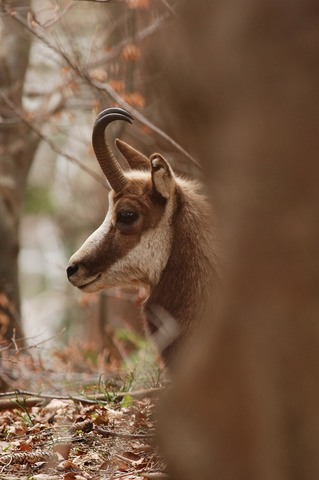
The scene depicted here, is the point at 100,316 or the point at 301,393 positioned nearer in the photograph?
the point at 301,393

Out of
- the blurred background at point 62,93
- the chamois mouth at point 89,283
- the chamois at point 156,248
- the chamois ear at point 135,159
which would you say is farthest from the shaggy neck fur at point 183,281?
the blurred background at point 62,93

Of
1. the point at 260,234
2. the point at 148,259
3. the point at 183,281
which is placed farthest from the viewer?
the point at 148,259

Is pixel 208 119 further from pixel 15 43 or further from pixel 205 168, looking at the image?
pixel 15 43

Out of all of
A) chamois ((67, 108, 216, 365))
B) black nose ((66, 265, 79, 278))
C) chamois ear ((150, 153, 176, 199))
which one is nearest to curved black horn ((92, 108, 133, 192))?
chamois ((67, 108, 216, 365))

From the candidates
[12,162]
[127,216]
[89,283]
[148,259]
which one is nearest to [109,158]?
[127,216]

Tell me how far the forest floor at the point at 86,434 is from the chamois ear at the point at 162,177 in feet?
4.42

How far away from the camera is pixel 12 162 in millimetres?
9641

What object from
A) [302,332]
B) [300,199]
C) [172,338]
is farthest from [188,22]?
[172,338]

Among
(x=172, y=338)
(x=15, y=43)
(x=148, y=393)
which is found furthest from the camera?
(x=15, y=43)

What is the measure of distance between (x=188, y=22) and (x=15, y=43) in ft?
24.6

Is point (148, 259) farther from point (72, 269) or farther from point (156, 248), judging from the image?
point (72, 269)

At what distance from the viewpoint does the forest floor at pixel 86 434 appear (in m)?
4.11

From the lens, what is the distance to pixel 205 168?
2.56 meters

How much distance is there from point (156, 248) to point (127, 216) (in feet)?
1.05
